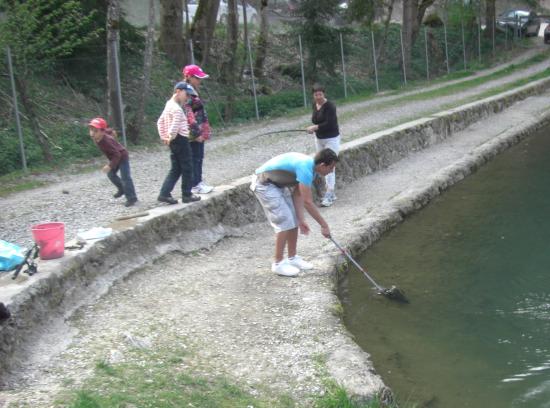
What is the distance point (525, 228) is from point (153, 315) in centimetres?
604

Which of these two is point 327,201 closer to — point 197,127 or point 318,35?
point 197,127

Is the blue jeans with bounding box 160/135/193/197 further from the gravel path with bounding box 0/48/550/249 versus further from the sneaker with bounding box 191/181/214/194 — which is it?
the sneaker with bounding box 191/181/214/194

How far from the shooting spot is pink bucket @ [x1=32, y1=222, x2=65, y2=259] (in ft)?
21.2

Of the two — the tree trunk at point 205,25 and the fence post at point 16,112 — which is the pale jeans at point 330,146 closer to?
the fence post at point 16,112

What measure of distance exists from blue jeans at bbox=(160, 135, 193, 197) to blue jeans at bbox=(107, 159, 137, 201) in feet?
1.84

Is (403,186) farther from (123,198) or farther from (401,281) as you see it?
(123,198)

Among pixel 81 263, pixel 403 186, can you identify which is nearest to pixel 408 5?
pixel 403 186

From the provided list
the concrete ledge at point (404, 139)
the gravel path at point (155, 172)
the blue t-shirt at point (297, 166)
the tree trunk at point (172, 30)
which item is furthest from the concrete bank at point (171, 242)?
the tree trunk at point (172, 30)

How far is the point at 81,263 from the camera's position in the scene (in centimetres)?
681

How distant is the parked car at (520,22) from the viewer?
39338 millimetres

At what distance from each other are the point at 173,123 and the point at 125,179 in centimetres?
127

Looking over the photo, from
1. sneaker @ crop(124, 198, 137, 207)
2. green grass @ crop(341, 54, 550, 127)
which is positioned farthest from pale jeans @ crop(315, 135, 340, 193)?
green grass @ crop(341, 54, 550, 127)

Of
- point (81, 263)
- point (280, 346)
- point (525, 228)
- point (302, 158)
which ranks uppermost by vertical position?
point (302, 158)

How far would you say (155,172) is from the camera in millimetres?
11961
